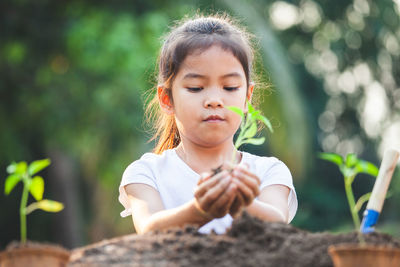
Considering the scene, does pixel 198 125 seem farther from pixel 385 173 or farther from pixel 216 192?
pixel 385 173

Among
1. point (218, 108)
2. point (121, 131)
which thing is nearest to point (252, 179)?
point (218, 108)

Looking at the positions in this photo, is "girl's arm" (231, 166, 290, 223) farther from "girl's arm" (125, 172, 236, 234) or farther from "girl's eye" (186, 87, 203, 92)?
"girl's eye" (186, 87, 203, 92)

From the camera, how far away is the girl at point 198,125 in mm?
3211

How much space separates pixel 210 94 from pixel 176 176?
0.50 m

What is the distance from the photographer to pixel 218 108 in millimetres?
3178

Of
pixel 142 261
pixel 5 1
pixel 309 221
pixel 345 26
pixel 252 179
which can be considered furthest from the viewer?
pixel 345 26

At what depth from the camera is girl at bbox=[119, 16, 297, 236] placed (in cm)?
321

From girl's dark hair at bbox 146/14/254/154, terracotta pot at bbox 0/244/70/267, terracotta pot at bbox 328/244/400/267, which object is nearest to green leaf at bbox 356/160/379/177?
terracotta pot at bbox 328/244/400/267

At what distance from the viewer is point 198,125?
3.26 meters

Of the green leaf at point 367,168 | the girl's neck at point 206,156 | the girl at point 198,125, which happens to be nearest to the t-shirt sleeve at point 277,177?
the girl at point 198,125

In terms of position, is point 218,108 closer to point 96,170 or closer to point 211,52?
point 211,52

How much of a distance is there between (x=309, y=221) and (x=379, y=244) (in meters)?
15.4

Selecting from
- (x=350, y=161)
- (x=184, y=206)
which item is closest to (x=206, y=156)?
(x=184, y=206)

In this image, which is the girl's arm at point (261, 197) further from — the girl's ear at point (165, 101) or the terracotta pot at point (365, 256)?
the girl's ear at point (165, 101)
